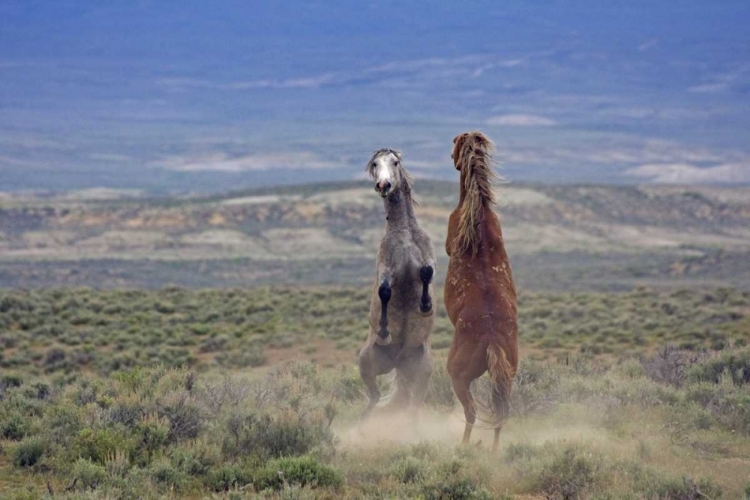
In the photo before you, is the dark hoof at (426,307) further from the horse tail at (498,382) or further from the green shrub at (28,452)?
the green shrub at (28,452)

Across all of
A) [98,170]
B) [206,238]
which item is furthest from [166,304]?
[98,170]

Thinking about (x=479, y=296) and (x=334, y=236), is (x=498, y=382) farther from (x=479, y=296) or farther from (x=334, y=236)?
(x=334, y=236)

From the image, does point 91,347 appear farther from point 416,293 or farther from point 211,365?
point 416,293

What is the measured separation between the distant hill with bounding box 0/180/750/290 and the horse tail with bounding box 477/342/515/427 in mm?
30712

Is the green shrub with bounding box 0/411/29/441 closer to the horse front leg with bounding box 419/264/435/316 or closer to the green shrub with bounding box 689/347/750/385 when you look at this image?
the horse front leg with bounding box 419/264/435/316

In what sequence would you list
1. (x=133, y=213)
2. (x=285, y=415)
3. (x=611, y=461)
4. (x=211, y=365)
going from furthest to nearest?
(x=133, y=213), (x=211, y=365), (x=285, y=415), (x=611, y=461)

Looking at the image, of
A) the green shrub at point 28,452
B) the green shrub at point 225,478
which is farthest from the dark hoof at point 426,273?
the green shrub at point 28,452

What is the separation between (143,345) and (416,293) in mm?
10814

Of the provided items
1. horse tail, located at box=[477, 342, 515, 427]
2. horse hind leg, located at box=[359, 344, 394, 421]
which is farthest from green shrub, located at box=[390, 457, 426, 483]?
horse hind leg, located at box=[359, 344, 394, 421]

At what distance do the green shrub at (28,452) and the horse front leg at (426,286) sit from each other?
11.8 ft

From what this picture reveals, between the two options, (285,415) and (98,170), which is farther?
(98,170)

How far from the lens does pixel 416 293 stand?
10.1m

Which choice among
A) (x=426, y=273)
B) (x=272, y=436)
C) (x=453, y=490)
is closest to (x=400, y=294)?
(x=426, y=273)

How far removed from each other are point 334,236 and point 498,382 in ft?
171
